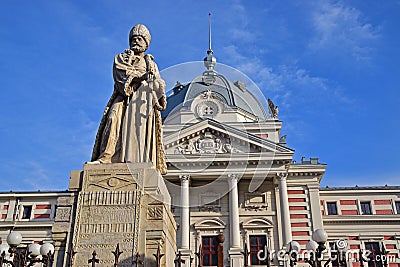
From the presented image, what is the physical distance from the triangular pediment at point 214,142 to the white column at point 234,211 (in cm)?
278

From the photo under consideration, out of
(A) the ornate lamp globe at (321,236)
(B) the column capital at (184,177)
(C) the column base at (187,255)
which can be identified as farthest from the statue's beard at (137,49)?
(B) the column capital at (184,177)

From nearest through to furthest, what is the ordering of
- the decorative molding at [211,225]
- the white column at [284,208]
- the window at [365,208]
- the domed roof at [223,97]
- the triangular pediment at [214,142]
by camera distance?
1. the white column at [284,208]
2. the decorative molding at [211,225]
3. the triangular pediment at [214,142]
4. the window at [365,208]
5. the domed roof at [223,97]

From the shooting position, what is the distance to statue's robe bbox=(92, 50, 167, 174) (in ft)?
26.1

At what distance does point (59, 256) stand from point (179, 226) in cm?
2920

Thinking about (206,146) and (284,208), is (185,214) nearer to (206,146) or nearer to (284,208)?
(206,146)

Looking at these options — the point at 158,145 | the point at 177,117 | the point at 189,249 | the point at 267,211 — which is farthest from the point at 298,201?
the point at 158,145

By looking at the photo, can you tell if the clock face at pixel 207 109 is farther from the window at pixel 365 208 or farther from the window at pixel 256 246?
the window at pixel 365 208

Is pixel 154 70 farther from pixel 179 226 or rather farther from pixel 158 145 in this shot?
pixel 179 226

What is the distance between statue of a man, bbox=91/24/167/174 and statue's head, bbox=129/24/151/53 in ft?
0.47

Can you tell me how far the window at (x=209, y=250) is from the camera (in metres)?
36.1

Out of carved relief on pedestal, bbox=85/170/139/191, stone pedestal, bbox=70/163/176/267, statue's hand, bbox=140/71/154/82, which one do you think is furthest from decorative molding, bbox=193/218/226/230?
carved relief on pedestal, bbox=85/170/139/191

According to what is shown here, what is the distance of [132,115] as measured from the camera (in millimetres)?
8195

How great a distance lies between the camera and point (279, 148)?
3766 centimetres

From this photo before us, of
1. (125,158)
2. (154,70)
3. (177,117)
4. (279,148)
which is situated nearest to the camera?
(125,158)
